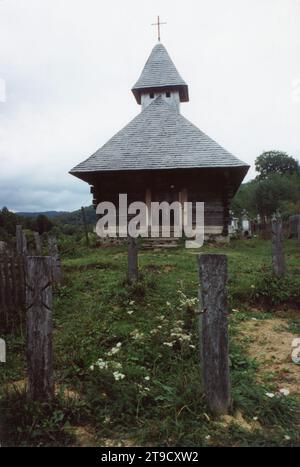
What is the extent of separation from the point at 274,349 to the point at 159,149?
11.7 m

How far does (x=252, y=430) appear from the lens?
323 cm

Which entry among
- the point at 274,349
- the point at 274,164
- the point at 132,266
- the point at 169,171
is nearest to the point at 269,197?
the point at 274,164

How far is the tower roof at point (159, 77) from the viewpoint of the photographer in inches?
820

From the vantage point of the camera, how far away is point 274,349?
5227 millimetres

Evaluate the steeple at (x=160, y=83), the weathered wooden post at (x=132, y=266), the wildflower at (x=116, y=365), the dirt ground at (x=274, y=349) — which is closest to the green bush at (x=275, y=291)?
the dirt ground at (x=274, y=349)

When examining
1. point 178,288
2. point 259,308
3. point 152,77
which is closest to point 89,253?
point 178,288

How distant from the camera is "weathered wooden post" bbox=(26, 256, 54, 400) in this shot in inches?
139

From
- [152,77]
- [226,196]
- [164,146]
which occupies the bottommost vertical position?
[226,196]

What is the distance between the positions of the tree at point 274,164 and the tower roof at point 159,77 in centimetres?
4347

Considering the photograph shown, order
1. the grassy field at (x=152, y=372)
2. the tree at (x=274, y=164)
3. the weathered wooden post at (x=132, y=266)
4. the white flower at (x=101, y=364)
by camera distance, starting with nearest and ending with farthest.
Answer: the grassy field at (x=152, y=372) → the white flower at (x=101, y=364) → the weathered wooden post at (x=132, y=266) → the tree at (x=274, y=164)

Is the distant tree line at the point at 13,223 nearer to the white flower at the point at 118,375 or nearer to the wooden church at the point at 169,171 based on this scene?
the wooden church at the point at 169,171

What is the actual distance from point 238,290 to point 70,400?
186 inches

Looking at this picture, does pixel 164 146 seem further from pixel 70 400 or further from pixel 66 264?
pixel 70 400

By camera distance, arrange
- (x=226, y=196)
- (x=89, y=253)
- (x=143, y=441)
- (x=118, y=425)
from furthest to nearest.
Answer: (x=226, y=196) → (x=89, y=253) → (x=118, y=425) → (x=143, y=441)
